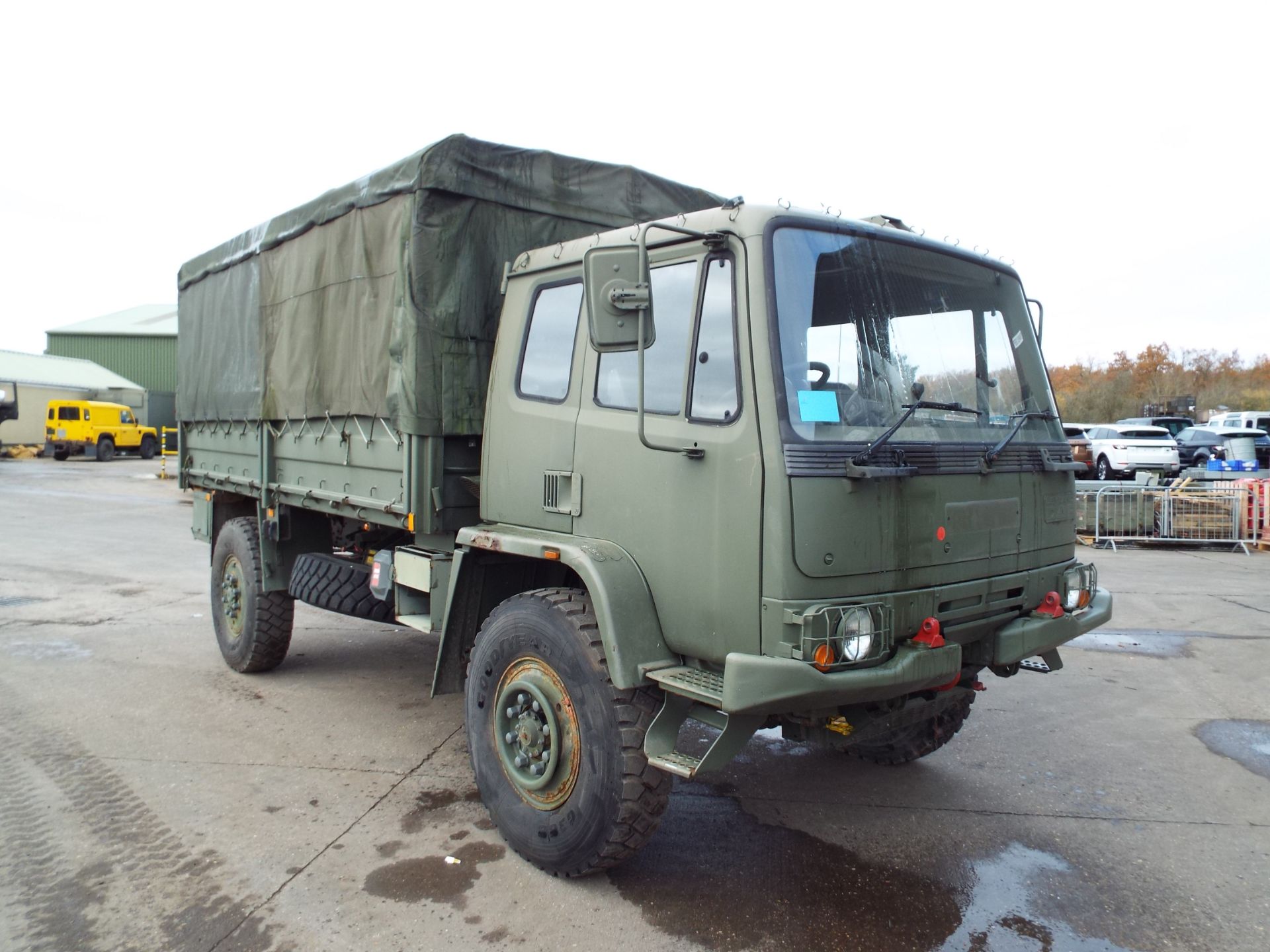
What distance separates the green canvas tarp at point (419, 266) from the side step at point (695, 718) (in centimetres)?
184

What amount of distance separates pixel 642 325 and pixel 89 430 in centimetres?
3911

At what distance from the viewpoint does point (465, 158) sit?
456cm

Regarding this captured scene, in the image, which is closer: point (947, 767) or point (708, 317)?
point (708, 317)

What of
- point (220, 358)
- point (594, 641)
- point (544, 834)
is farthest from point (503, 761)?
point (220, 358)

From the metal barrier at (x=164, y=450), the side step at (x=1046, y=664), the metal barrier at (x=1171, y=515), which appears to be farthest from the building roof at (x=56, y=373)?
the side step at (x=1046, y=664)

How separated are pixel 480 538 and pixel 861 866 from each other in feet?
6.94

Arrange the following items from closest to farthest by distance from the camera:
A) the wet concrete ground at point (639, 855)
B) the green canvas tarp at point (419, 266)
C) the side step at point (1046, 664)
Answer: the wet concrete ground at point (639, 855)
the side step at point (1046, 664)
the green canvas tarp at point (419, 266)

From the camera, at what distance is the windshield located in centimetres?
333

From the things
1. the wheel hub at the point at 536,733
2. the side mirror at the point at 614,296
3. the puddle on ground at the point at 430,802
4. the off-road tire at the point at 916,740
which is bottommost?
the puddle on ground at the point at 430,802

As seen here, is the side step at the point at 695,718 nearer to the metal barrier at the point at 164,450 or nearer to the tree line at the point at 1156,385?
the metal barrier at the point at 164,450

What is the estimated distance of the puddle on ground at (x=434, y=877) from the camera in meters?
3.62

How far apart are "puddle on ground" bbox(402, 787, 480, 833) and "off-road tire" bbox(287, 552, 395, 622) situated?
115 centimetres

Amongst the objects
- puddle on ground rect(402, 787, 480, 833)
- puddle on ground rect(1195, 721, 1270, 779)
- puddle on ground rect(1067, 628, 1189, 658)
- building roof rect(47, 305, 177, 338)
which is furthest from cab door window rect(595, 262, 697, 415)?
building roof rect(47, 305, 177, 338)

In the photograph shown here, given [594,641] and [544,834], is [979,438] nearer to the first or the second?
[594,641]
